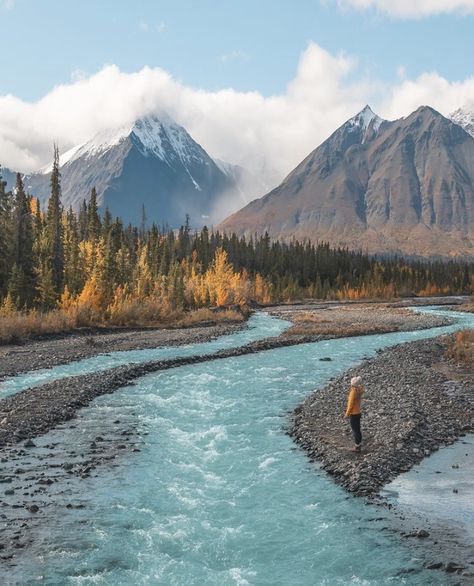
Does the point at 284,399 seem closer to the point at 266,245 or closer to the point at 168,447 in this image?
the point at 168,447

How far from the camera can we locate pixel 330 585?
12.2 m

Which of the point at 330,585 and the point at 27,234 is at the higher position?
the point at 27,234

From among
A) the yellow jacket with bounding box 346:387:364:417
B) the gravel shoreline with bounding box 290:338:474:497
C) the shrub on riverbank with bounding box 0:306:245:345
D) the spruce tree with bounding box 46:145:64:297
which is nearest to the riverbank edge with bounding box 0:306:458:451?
the gravel shoreline with bounding box 290:338:474:497

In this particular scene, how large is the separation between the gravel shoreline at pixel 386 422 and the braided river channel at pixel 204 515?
705 millimetres

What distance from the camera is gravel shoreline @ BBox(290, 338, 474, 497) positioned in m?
18.5

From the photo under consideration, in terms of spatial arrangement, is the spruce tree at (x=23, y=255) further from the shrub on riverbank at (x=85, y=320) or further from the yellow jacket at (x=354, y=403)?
the yellow jacket at (x=354, y=403)

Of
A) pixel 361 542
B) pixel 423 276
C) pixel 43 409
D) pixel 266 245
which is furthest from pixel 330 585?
pixel 423 276

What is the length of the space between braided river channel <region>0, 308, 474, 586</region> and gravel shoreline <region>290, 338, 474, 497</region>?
2.31 feet

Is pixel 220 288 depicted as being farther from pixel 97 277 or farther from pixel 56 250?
pixel 56 250

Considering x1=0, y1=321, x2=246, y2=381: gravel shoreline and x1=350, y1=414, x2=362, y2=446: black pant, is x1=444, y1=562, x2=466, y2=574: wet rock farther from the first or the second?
x1=0, y1=321, x2=246, y2=381: gravel shoreline

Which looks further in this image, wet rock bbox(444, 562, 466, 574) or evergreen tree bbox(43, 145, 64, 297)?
evergreen tree bbox(43, 145, 64, 297)

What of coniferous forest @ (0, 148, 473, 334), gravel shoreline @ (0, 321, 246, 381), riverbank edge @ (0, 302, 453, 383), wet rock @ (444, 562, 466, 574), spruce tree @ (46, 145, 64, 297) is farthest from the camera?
spruce tree @ (46, 145, 64, 297)

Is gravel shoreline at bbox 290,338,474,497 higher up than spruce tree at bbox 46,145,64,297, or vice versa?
spruce tree at bbox 46,145,64,297

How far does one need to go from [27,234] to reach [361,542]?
5839 cm
